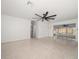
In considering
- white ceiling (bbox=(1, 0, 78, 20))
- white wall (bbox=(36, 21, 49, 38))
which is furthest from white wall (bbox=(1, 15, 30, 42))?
white wall (bbox=(36, 21, 49, 38))

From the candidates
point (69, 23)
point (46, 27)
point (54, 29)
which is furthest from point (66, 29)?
point (46, 27)

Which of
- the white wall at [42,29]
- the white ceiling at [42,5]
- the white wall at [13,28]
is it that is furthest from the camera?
the white wall at [42,29]

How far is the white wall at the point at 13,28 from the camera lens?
16.6ft

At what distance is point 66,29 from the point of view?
23.6ft

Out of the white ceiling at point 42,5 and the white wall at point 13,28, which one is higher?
the white ceiling at point 42,5

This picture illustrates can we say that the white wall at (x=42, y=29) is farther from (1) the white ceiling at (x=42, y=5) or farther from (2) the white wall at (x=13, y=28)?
(1) the white ceiling at (x=42, y=5)

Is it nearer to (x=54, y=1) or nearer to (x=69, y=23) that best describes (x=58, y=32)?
(x=69, y=23)

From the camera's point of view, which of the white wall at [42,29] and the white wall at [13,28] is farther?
A: the white wall at [42,29]

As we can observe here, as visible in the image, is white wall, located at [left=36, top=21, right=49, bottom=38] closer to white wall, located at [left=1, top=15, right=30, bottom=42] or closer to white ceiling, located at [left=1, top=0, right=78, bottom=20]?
white wall, located at [left=1, top=15, right=30, bottom=42]

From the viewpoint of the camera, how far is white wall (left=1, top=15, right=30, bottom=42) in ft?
16.6

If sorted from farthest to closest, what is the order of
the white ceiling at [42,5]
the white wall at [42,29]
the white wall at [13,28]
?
the white wall at [42,29] < the white wall at [13,28] < the white ceiling at [42,5]

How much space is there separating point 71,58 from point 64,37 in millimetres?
5058

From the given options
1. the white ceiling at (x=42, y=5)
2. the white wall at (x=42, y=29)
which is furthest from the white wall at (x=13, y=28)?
the white wall at (x=42, y=29)

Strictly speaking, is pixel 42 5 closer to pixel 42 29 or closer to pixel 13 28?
pixel 13 28
